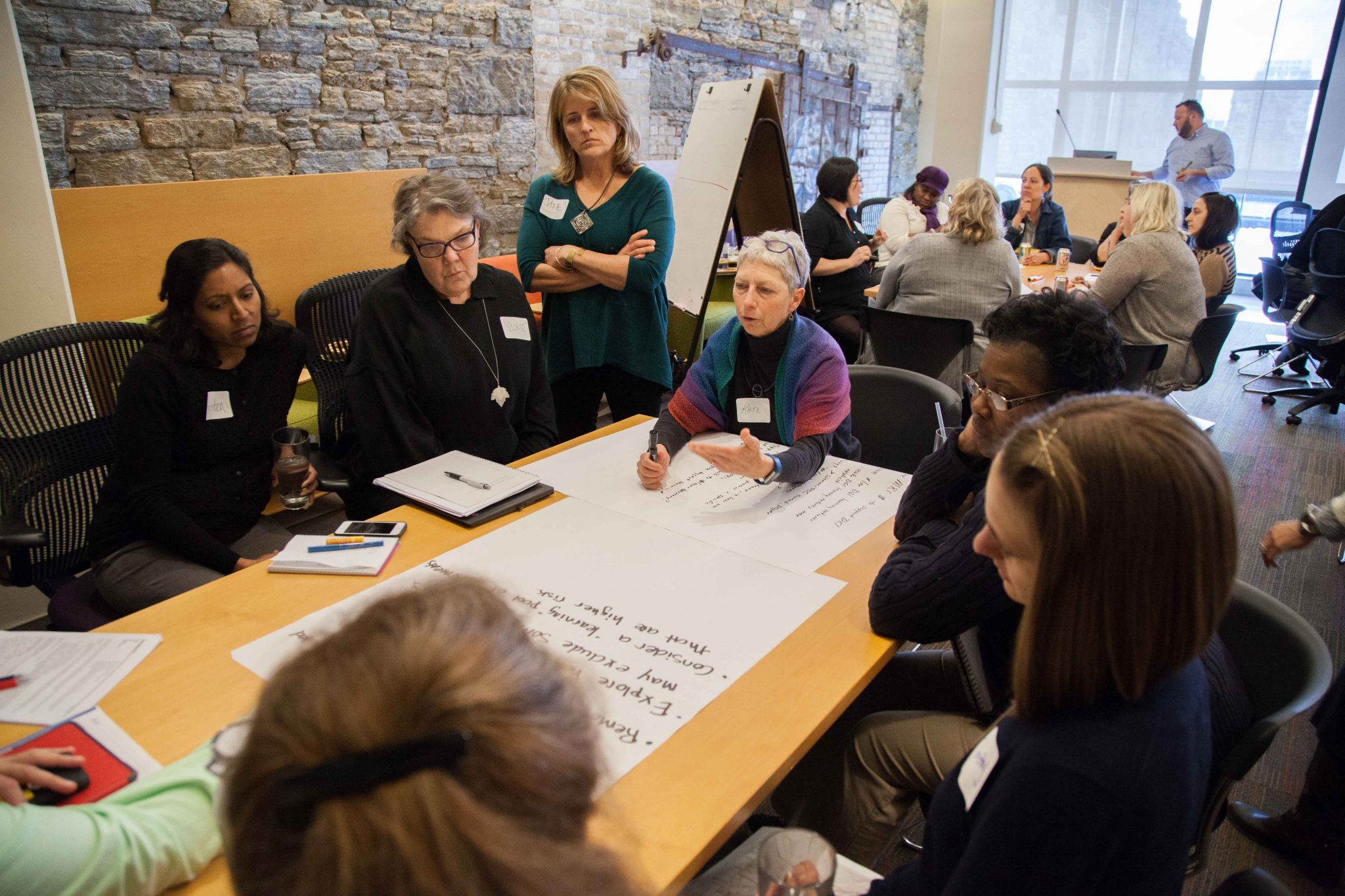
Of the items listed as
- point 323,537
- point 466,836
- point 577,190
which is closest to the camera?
point 466,836

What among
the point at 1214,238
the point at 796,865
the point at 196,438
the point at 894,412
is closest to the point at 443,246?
the point at 196,438

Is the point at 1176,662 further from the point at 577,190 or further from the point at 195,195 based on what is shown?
the point at 195,195

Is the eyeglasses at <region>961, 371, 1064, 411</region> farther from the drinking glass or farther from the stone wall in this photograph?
the stone wall

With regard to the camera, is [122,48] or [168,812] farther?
[122,48]

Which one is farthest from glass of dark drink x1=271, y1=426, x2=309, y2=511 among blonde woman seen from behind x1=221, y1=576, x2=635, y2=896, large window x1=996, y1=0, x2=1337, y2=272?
large window x1=996, y1=0, x2=1337, y2=272

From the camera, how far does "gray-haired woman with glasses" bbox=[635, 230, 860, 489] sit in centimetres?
215

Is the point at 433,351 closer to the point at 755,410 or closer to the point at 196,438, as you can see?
the point at 196,438

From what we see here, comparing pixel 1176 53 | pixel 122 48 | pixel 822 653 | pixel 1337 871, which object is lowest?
pixel 1337 871

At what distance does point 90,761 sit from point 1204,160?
886 centimetres

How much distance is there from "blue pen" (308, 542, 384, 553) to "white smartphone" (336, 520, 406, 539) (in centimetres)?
3

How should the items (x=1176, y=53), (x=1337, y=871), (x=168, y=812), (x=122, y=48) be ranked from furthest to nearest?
(x=1176, y=53)
(x=122, y=48)
(x=1337, y=871)
(x=168, y=812)

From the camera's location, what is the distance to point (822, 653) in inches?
52.6

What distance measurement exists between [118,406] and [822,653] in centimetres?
176

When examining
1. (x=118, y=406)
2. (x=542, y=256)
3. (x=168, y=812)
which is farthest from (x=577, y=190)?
(x=168, y=812)
